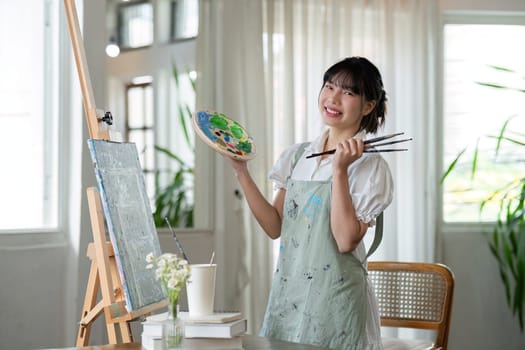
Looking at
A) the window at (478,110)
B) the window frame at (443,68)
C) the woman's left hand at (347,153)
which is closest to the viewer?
the woman's left hand at (347,153)

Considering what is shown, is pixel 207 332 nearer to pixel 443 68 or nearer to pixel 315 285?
pixel 315 285

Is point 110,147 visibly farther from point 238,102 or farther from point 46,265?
point 238,102

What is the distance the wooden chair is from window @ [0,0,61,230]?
57.6 inches

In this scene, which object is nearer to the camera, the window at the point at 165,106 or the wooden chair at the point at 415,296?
the wooden chair at the point at 415,296

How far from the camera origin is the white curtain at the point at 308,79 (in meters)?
3.98

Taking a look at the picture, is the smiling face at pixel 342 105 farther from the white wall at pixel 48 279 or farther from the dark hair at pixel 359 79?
the white wall at pixel 48 279

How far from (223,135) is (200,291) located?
0.60 metres

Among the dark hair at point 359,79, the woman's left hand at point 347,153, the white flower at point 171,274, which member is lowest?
the white flower at point 171,274

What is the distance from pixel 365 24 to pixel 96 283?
2334 mm

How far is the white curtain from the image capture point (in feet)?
13.1

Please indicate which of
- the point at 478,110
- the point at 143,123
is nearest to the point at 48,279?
the point at 143,123

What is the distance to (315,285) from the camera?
219 centimetres

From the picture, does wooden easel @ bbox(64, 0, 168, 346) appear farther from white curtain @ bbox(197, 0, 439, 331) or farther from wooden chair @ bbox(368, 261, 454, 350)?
white curtain @ bbox(197, 0, 439, 331)

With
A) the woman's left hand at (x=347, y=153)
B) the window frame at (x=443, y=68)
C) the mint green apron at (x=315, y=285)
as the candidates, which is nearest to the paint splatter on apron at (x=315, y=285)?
the mint green apron at (x=315, y=285)
